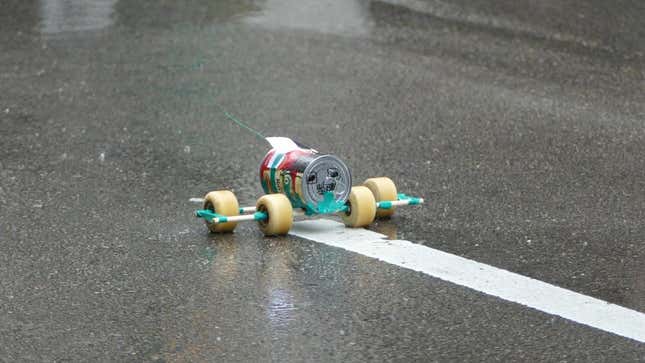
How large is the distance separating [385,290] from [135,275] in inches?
43.1

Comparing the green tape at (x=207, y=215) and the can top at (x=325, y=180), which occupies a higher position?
the can top at (x=325, y=180)

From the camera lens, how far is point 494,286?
5312mm

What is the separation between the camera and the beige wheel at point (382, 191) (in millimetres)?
6297

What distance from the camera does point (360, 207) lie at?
6051 mm

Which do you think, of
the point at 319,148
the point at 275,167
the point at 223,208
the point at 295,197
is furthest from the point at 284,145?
the point at 319,148

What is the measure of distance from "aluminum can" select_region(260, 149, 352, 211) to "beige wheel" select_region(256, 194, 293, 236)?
0.11 metres

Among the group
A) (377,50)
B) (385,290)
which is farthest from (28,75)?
(385,290)

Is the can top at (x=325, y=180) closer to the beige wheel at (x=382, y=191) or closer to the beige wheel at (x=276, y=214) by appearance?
the beige wheel at (x=276, y=214)

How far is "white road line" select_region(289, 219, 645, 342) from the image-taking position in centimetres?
493

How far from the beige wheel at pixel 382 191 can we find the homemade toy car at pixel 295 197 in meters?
0.07

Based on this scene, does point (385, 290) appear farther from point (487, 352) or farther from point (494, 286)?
point (487, 352)

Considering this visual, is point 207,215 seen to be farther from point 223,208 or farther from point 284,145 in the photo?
point 284,145

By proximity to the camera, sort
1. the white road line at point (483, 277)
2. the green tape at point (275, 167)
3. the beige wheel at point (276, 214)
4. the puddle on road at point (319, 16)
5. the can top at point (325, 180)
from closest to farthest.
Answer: the white road line at point (483, 277)
the beige wheel at point (276, 214)
the can top at point (325, 180)
the green tape at point (275, 167)
the puddle on road at point (319, 16)

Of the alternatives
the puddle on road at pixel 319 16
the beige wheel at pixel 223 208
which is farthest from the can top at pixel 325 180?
the puddle on road at pixel 319 16
